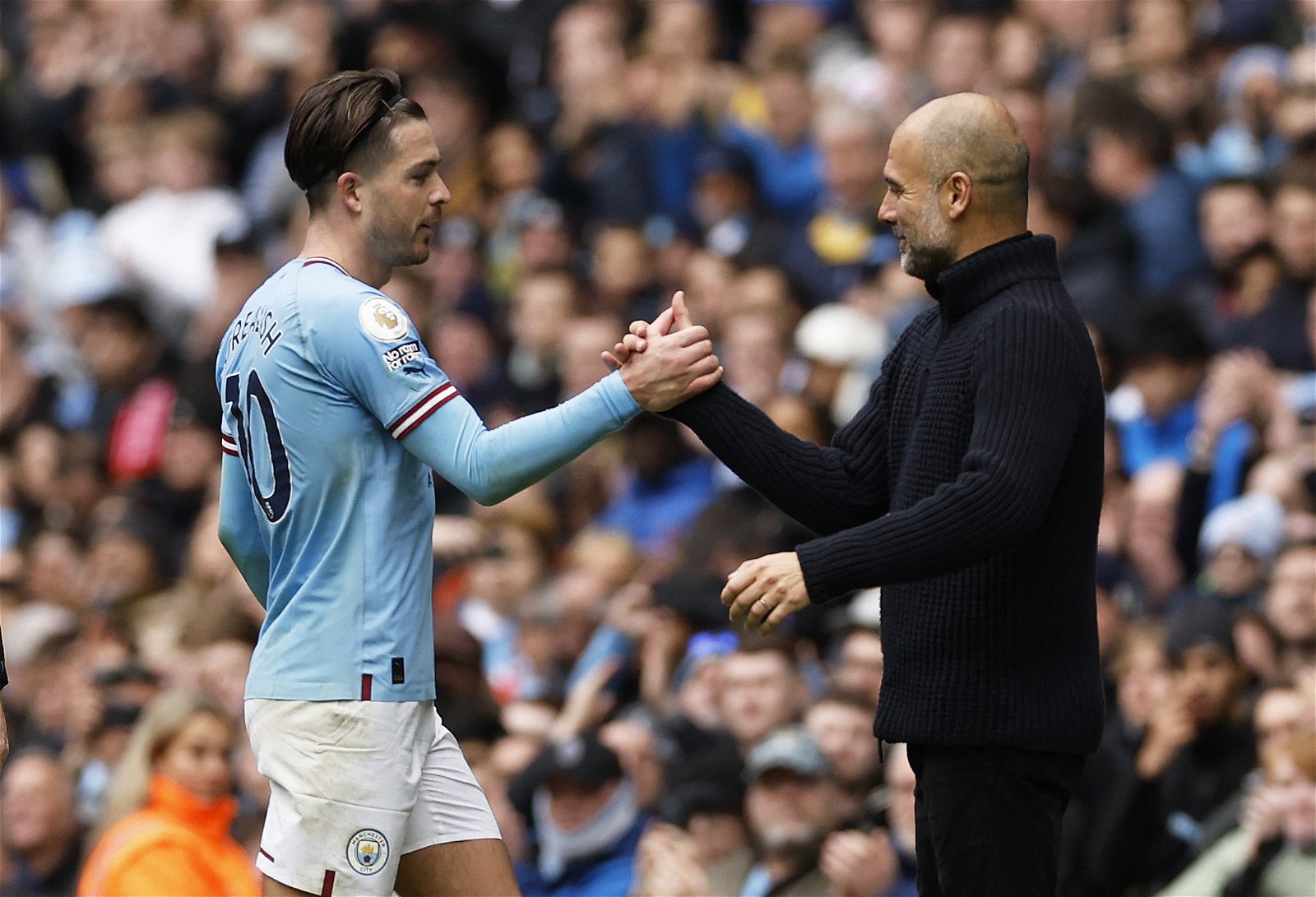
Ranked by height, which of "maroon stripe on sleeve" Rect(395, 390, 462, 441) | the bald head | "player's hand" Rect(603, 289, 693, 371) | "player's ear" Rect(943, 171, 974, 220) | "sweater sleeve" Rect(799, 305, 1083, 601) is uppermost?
the bald head

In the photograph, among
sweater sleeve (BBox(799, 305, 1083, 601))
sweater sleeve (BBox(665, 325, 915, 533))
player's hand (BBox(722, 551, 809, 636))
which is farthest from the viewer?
sweater sleeve (BBox(665, 325, 915, 533))

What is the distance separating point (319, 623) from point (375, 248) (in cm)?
83

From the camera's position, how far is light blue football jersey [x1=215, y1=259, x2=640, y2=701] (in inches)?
177

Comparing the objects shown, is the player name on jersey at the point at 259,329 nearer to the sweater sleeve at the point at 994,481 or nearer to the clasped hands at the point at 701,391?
the clasped hands at the point at 701,391

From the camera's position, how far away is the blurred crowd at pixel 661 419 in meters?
7.18

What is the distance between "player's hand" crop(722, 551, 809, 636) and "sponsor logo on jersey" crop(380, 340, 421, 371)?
811 mm

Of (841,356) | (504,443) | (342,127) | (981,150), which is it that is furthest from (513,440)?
(841,356)

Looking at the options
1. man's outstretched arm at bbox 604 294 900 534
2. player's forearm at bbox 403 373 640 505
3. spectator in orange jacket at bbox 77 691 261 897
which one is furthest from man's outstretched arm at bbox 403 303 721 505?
spectator in orange jacket at bbox 77 691 261 897

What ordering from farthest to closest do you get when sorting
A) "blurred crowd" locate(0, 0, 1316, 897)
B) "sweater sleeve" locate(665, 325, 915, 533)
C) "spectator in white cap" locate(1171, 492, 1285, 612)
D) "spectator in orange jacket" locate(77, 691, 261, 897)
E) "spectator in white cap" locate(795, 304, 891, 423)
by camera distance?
"spectator in white cap" locate(795, 304, 891, 423), "spectator in white cap" locate(1171, 492, 1285, 612), "blurred crowd" locate(0, 0, 1316, 897), "spectator in orange jacket" locate(77, 691, 261, 897), "sweater sleeve" locate(665, 325, 915, 533)

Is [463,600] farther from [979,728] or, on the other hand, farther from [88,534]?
[979,728]

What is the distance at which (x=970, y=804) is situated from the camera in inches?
176

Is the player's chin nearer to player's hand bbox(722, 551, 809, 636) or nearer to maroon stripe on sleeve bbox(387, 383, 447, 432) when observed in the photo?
maroon stripe on sleeve bbox(387, 383, 447, 432)

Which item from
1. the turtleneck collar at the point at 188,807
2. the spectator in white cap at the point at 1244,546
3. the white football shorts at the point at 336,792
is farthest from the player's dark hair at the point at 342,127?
the spectator in white cap at the point at 1244,546

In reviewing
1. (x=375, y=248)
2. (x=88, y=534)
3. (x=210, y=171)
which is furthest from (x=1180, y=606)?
(x=210, y=171)
